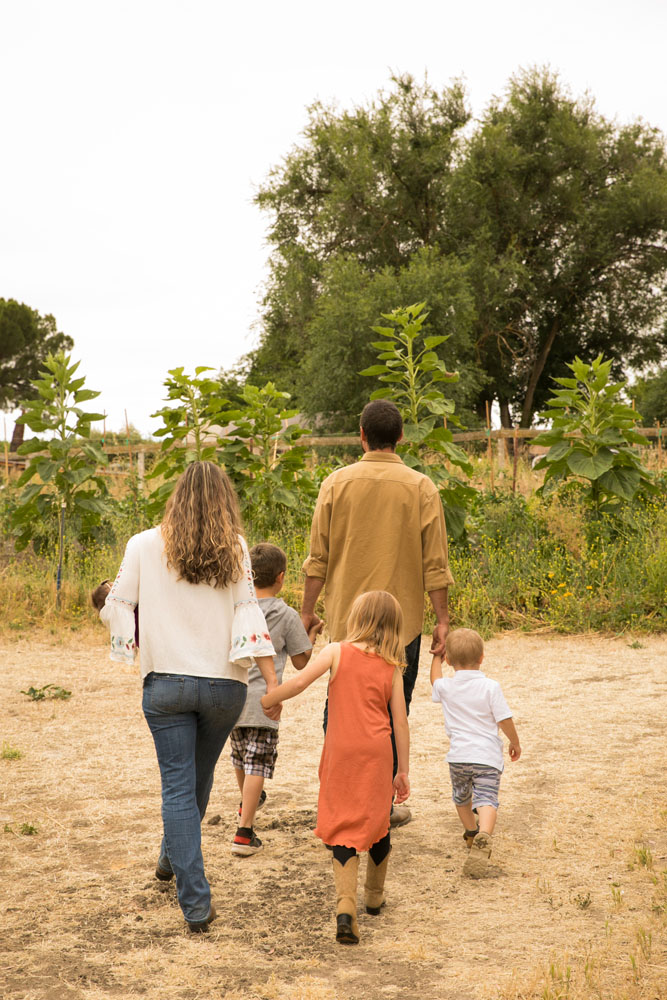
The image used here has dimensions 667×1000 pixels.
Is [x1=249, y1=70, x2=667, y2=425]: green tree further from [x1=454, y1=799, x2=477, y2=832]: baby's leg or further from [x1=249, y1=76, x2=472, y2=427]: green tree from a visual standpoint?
[x1=454, y1=799, x2=477, y2=832]: baby's leg

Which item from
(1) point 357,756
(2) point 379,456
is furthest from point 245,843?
(2) point 379,456

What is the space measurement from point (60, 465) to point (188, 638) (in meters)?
7.48

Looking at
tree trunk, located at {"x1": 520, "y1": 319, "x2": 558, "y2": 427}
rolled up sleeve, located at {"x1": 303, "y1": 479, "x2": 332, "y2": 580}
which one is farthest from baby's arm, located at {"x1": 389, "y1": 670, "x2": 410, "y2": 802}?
tree trunk, located at {"x1": 520, "y1": 319, "x2": 558, "y2": 427}

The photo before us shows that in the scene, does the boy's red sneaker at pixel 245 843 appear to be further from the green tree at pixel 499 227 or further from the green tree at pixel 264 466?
the green tree at pixel 499 227

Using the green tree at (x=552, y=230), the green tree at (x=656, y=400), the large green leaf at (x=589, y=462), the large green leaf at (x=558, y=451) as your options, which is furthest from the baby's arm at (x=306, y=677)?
the green tree at (x=656, y=400)

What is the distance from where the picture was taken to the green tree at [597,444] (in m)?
9.59

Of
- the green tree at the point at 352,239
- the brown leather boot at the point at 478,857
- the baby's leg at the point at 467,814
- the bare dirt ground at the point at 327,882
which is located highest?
the green tree at the point at 352,239

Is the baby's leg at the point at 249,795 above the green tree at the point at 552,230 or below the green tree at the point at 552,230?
below

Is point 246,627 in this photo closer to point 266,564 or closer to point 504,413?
point 266,564

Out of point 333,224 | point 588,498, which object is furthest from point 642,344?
point 588,498

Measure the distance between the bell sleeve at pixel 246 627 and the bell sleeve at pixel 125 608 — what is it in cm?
35

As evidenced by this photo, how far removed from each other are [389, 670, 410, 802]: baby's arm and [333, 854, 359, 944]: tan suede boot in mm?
321

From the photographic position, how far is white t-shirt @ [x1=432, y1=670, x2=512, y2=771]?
4160 mm

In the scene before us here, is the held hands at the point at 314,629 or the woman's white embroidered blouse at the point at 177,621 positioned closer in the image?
the woman's white embroidered blouse at the point at 177,621
